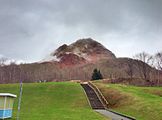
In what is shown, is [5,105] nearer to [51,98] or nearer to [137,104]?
[137,104]

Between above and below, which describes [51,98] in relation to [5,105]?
above

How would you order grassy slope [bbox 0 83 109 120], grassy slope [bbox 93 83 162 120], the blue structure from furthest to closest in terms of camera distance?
grassy slope [bbox 0 83 109 120], grassy slope [bbox 93 83 162 120], the blue structure

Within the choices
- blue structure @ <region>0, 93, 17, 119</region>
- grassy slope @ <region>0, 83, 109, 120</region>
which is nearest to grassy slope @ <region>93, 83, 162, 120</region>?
grassy slope @ <region>0, 83, 109, 120</region>

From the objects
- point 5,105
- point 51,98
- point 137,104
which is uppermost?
point 51,98

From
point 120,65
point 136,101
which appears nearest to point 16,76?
point 120,65

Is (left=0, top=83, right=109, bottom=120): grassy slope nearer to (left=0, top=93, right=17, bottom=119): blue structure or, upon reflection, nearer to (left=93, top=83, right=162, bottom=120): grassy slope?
(left=93, top=83, right=162, bottom=120): grassy slope

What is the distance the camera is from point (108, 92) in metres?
45.9

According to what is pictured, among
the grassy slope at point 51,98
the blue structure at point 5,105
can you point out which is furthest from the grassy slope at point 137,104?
the blue structure at point 5,105

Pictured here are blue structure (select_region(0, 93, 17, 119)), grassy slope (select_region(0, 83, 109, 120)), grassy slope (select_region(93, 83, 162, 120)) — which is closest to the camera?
blue structure (select_region(0, 93, 17, 119))

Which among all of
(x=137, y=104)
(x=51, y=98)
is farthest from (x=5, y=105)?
(x=51, y=98)

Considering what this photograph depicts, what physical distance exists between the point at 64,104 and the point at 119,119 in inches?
600

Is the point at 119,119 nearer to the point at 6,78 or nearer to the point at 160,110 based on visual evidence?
the point at 160,110

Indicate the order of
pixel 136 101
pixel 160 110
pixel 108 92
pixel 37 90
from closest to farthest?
pixel 160 110
pixel 136 101
pixel 108 92
pixel 37 90

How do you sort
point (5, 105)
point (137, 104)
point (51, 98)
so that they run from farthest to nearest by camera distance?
point (51, 98) → point (137, 104) → point (5, 105)
